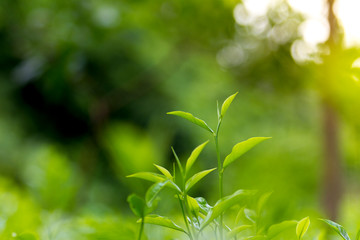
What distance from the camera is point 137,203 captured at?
161 millimetres

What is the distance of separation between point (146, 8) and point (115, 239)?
0.83 meters

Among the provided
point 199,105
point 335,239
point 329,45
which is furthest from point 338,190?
point 199,105

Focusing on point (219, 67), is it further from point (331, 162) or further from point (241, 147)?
point (241, 147)

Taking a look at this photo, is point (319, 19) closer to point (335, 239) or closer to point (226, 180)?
point (335, 239)

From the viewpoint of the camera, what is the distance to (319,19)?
76 centimetres

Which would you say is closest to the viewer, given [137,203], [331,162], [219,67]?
[137,203]

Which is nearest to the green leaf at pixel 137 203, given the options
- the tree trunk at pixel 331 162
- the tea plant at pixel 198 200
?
the tea plant at pixel 198 200

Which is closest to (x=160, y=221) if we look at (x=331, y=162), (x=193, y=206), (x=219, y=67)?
(x=193, y=206)

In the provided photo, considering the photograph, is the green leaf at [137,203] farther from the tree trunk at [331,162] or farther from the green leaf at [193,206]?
the tree trunk at [331,162]

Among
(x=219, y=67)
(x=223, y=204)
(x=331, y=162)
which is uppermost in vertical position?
(x=219, y=67)

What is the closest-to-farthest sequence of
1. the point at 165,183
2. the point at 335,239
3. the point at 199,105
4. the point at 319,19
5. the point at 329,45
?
the point at 165,183 → the point at 335,239 → the point at 329,45 → the point at 319,19 → the point at 199,105

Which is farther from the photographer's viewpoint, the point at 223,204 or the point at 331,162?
the point at 331,162

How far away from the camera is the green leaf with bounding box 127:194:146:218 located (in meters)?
0.16

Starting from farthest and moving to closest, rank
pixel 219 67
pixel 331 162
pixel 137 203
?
1. pixel 219 67
2. pixel 331 162
3. pixel 137 203
